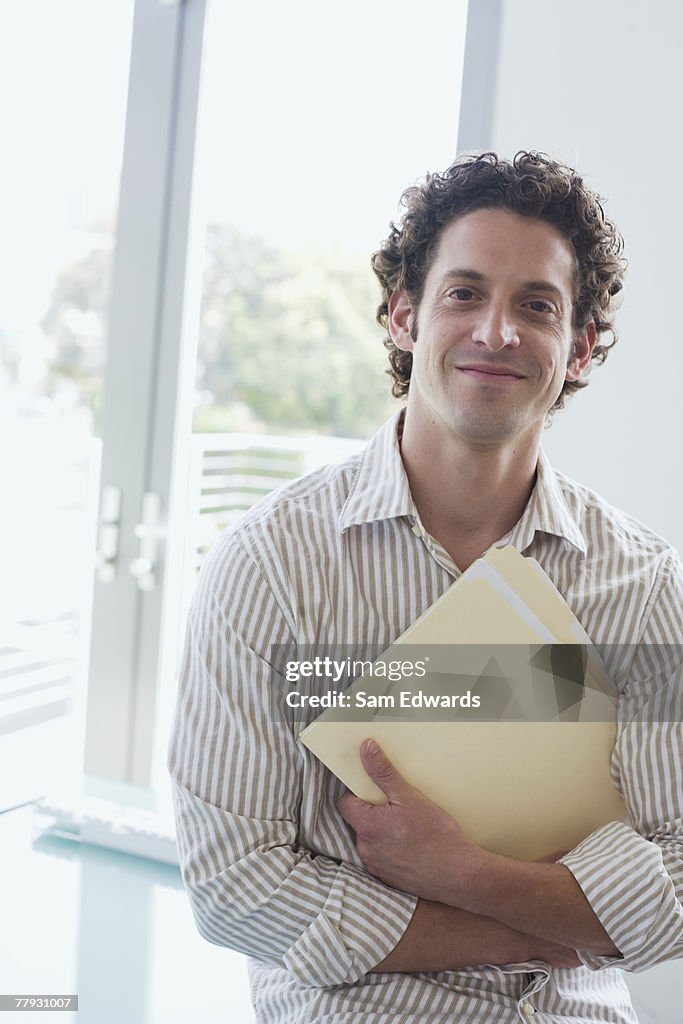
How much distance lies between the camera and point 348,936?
3.51 feet

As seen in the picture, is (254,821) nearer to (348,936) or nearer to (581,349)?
(348,936)

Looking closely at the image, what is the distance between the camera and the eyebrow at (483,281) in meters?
1.27

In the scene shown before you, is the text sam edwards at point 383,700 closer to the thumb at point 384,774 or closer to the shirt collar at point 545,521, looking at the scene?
the thumb at point 384,774

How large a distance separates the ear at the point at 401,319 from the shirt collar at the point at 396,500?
154 mm

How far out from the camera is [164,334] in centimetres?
236

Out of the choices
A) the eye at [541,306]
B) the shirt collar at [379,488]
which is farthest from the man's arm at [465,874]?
the eye at [541,306]

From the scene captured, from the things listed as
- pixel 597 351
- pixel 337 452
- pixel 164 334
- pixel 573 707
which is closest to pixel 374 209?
pixel 337 452

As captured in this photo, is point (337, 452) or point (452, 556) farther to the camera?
point (337, 452)

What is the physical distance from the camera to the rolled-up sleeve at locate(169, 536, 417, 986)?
1.08 meters

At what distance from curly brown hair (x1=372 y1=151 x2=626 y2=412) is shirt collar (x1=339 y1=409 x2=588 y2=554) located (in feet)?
0.75

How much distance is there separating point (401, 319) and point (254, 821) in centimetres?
74

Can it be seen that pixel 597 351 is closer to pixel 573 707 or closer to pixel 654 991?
pixel 573 707

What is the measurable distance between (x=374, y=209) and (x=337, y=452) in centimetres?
359

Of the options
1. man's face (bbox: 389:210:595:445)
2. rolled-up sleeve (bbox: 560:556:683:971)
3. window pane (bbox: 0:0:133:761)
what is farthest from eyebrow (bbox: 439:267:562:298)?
window pane (bbox: 0:0:133:761)
